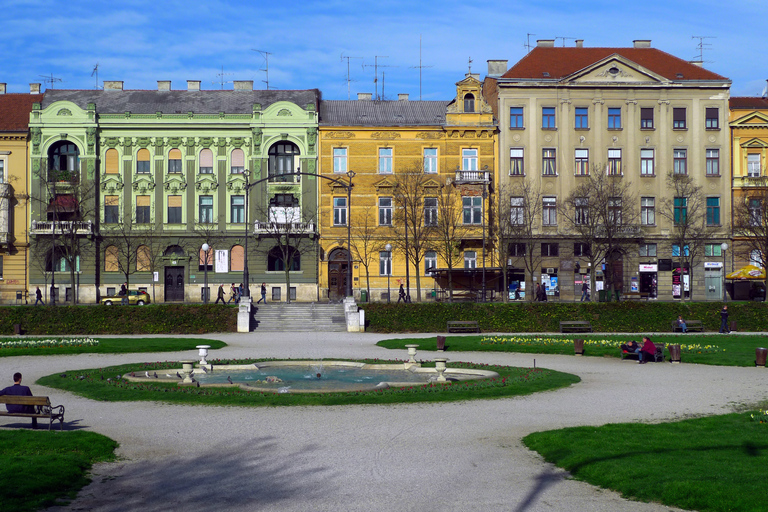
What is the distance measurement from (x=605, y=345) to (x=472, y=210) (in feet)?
101

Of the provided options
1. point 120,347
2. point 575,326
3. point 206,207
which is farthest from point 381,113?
point 120,347

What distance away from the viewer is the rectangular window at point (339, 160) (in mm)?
63656

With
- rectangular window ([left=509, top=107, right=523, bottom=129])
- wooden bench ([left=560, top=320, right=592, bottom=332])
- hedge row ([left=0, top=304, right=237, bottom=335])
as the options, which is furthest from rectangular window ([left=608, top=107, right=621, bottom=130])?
hedge row ([left=0, top=304, right=237, bottom=335])

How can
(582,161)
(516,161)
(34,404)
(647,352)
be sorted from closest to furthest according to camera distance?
(34,404)
(647,352)
(516,161)
(582,161)

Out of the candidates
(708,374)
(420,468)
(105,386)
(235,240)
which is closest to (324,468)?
(420,468)

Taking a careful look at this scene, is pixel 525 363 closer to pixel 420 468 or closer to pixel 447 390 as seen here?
pixel 447 390

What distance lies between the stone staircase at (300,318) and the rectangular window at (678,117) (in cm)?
3295

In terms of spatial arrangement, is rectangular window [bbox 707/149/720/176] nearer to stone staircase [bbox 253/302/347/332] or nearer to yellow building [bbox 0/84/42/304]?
stone staircase [bbox 253/302/347/332]

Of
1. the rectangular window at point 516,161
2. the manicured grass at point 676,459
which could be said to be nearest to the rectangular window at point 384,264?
the rectangular window at point 516,161

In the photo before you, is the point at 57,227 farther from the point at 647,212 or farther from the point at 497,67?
the point at 647,212

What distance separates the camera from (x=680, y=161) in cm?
6378

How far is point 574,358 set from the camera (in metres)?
30.2

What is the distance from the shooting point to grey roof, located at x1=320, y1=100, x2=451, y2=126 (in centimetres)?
6438

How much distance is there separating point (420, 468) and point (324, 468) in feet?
5.02
